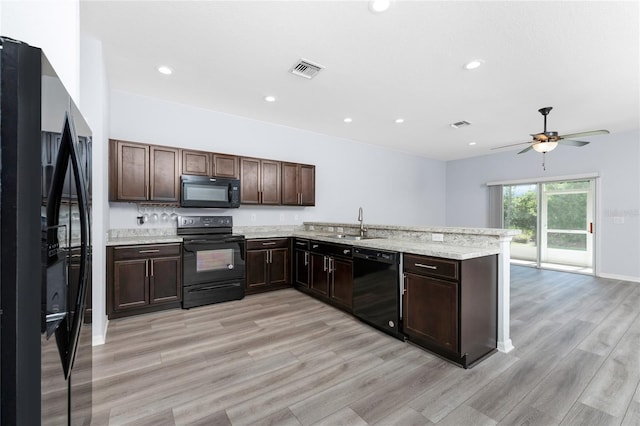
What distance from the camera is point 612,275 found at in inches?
212

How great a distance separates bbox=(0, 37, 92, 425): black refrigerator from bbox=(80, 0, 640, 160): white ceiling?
194 centimetres

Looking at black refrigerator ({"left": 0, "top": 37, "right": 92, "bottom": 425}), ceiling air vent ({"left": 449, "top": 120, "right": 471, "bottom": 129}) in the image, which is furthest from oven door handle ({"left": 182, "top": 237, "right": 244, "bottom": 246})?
ceiling air vent ({"left": 449, "top": 120, "right": 471, "bottom": 129})

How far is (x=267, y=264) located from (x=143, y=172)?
207 centimetres

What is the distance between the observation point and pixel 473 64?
295 cm

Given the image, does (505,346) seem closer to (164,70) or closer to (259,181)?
(259,181)

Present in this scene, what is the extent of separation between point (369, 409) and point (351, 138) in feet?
17.1

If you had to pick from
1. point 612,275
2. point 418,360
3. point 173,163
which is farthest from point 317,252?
point 612,275

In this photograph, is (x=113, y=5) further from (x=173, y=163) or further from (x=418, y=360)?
(x=418, y=360)

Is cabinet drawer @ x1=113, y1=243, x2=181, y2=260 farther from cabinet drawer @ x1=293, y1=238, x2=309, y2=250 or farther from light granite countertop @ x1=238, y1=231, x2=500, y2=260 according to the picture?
light granite countertop @ x1=238, y1=231, x2=500, y2=260

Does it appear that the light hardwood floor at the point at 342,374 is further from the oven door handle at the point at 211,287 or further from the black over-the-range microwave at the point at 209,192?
the black over-the-range microwave at the point at 209,192

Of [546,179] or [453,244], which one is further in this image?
[546,179]

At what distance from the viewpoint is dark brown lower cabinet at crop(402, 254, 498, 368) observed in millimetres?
2307

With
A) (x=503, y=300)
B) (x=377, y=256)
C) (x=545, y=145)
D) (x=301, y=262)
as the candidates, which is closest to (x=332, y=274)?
(x=301, y=262)

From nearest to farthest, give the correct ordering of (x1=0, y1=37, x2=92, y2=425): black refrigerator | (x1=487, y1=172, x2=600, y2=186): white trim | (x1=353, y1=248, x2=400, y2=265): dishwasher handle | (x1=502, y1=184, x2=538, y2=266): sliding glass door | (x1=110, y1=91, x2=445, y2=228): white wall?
(x1=0, y1=37, x2=92, y2=425): black refrigerator < (x1=353, y1=248, x2=400, y2=265): dishwasher handle < (x1=110, y1=91, x2=445, y2=228): white wall < (x1=487, y1=172, x2=600, y2=186): white trim < (x1=502, y1=184, x2=538, y2=266): sliding glass door
